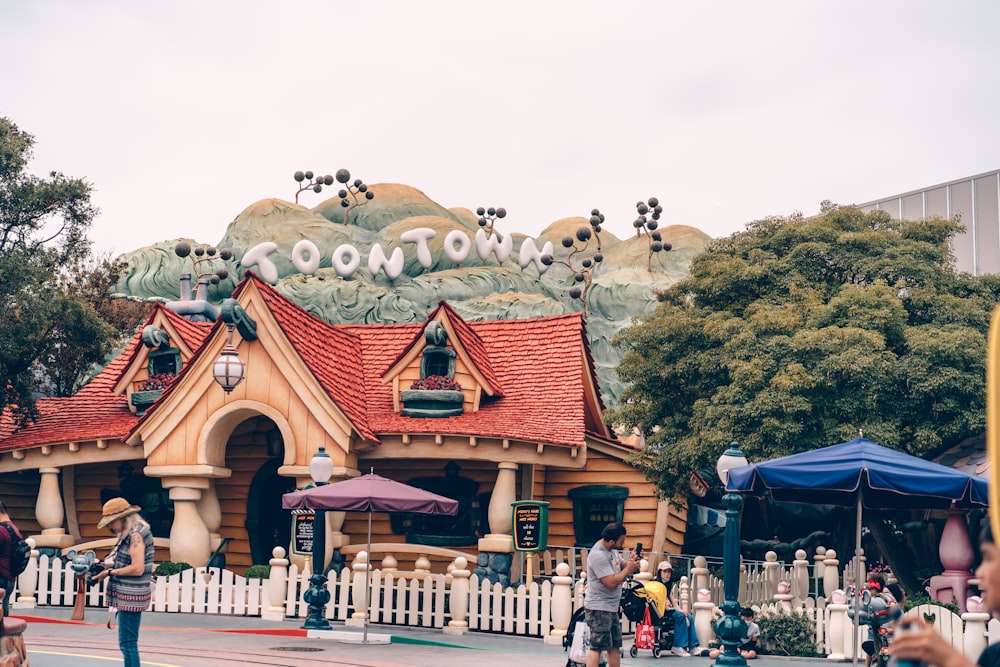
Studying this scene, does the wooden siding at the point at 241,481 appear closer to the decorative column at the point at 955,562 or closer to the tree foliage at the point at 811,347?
the tree foliage at the point at 811,347

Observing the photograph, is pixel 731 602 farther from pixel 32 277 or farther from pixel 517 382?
pixel 32 277

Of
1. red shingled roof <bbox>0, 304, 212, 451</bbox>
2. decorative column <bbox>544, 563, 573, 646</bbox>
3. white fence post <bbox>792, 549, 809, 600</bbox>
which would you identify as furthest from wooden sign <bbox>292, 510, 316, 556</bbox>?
white fence post <bbox>792, 549, 809, 600</bbox>

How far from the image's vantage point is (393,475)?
23.1 metres

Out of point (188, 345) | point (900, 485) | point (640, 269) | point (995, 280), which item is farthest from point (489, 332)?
point (640, 269)

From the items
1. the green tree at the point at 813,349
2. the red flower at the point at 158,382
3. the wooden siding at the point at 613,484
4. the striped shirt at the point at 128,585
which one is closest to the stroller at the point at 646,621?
the green tree at the point at 813,349

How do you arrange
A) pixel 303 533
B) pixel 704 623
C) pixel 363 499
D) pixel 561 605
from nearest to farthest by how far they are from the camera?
pixel 363 499 → pixel 704 623 → pixel 561 605 → pixel 303 533

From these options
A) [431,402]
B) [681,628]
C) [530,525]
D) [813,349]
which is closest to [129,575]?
[681,628]

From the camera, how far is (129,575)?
1013 cm

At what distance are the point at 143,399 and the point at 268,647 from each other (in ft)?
31.4

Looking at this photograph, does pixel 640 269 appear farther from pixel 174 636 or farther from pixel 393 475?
pixel 174 636

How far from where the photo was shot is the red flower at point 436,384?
22.4 metres

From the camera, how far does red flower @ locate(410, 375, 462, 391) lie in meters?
22.4

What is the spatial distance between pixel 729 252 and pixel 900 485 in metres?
13.3

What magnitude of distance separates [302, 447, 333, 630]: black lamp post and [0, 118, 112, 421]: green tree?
9.40 meters
